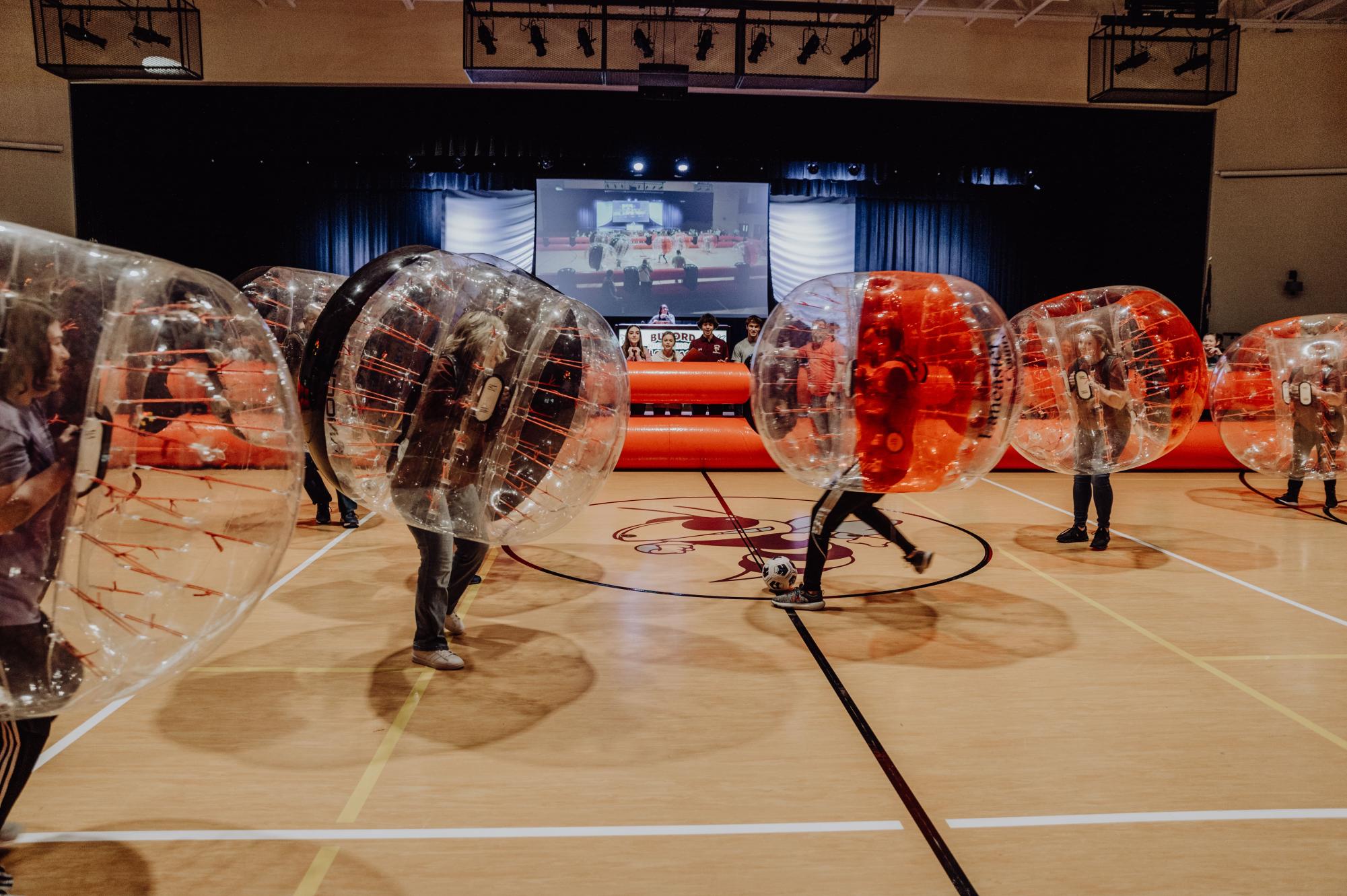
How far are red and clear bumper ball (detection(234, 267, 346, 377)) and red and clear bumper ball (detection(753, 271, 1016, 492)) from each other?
9.63 ft

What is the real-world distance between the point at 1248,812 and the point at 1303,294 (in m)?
14.4

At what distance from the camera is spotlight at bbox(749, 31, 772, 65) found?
375 inches

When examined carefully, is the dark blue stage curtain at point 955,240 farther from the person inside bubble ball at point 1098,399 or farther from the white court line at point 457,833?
the white court line at point 457,833

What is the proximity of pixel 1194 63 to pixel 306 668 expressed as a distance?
10776 mm

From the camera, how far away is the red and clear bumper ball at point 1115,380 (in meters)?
4.64

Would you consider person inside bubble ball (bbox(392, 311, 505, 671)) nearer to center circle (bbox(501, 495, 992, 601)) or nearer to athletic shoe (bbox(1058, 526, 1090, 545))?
center circle (bbox(501, 495, 992, 601))

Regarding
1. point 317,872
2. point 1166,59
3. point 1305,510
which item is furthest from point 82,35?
point 1305,510

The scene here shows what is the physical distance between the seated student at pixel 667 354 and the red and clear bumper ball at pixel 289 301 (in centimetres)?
478

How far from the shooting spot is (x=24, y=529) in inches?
66.0

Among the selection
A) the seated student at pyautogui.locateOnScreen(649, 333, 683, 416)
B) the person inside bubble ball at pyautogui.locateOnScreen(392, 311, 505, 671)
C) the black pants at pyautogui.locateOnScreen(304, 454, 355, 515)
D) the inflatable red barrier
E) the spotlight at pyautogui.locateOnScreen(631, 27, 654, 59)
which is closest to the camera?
the person inside bubble ball at pyautogui.locateOnScreen(392, 311, 505, 671)

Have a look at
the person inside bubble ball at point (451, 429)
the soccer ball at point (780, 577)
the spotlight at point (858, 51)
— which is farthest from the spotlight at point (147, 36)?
the soccer ball at point (780, 577)

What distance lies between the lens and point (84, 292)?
175 cm

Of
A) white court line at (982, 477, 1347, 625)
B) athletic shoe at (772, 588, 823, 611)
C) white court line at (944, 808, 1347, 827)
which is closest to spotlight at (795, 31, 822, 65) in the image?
white court line at (982, 477, 1347, 625)

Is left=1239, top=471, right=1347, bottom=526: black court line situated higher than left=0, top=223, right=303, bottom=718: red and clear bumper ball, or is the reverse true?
left=0, top=223, right=303, bottom=718: red and clear bumper ball
